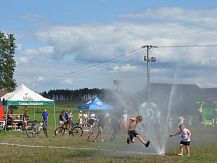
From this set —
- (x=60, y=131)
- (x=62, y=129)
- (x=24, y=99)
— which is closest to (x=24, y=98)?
(x=24, y=99)

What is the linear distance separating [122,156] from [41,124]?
1514cm

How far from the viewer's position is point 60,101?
431 ft

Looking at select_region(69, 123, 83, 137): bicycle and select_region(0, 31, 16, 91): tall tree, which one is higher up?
select_region(0, 31, 16, 91): tall tree

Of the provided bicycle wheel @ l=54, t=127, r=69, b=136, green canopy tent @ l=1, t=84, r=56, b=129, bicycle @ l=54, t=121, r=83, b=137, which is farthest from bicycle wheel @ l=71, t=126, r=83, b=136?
green canopy tent @ l=1, t=84, r=56, b=129

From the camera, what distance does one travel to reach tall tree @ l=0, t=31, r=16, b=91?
83.1 meters

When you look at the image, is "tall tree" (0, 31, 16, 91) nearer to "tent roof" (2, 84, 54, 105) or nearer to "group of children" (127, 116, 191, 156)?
"tent roof" (2, 84, 54, 105)

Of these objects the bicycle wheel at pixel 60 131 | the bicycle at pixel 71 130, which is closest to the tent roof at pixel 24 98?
the bicycle wheel at pixel 60 131

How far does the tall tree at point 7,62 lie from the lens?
273 ft

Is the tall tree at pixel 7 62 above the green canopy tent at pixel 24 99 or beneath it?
above

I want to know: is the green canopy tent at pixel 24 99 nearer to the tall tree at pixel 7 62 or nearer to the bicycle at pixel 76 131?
the bicycle at pixel 76 131

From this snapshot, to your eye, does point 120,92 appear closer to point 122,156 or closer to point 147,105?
point 122,156

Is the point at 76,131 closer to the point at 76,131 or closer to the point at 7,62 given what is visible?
the point at 76,131

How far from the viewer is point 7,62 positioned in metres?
84.4

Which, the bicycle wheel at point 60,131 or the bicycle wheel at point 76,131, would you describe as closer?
the bicycle wheel at point 76,131
